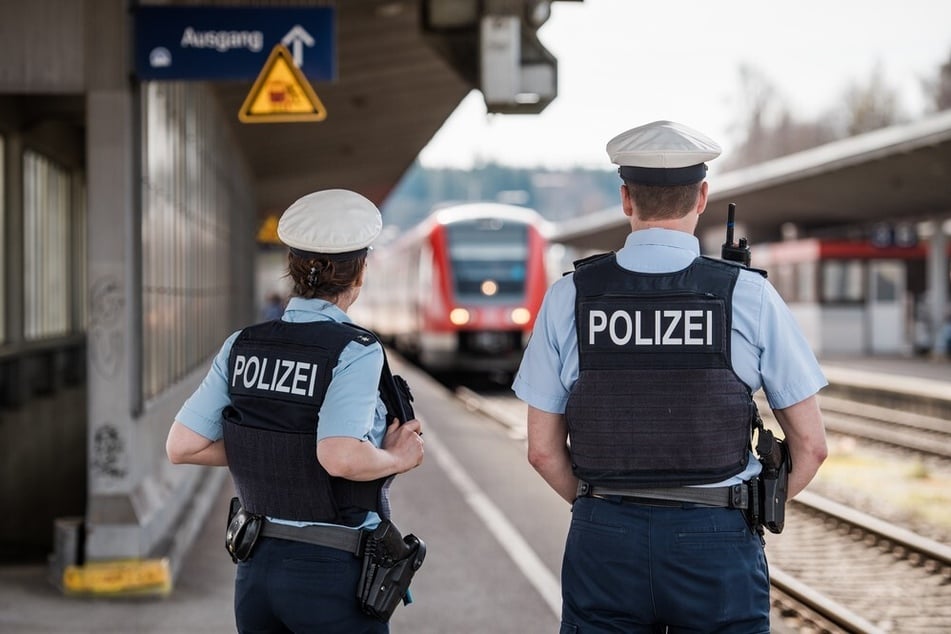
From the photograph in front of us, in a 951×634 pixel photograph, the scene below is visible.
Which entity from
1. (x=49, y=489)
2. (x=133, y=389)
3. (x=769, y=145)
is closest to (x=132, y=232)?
(x=133, y=389)

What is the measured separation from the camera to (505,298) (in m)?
22.7

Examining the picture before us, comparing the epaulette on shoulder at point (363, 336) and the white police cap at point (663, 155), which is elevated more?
the white police cap at point (663, 155)

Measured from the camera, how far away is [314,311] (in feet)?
10.2

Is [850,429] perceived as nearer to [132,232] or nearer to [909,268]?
[132,232]

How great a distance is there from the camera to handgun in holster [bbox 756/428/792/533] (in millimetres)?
3027

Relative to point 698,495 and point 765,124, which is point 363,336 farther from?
point 765,124

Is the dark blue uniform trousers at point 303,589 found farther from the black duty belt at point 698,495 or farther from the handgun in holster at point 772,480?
the handgun in holster at point 772,480

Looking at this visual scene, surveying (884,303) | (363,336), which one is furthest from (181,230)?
(884,303)

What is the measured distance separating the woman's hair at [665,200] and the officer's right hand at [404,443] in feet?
2.43

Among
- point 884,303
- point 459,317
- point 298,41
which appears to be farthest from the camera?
point 884,303

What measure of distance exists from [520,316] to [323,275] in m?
19.7

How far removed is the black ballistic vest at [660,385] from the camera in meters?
3.00

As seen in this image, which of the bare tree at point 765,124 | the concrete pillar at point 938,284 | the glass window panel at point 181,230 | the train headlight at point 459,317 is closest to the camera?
the glass window panel at point 181,230

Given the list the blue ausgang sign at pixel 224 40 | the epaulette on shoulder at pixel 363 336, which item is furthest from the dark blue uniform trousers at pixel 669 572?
the blue ausgang sign at pixel 224 40
